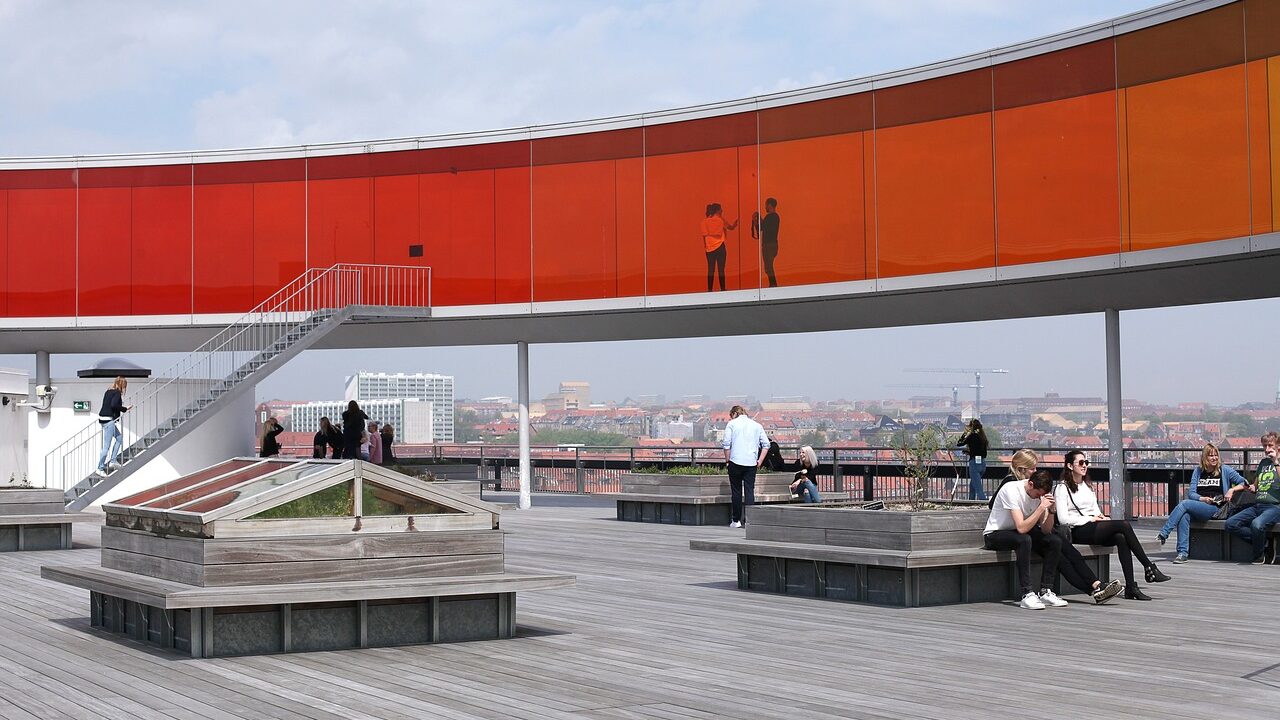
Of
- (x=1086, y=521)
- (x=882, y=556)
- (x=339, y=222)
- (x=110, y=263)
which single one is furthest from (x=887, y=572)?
(x=110, y=263)

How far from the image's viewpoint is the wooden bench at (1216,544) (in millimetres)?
16250

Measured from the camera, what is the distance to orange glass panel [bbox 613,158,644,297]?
82.4 ft

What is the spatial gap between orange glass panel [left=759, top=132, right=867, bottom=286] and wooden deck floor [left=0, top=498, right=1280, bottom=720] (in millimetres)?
10261

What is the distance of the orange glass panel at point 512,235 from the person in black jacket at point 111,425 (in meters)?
6.90

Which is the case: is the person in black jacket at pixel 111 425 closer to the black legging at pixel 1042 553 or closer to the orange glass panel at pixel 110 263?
the orange glass panel at pixel 110 263

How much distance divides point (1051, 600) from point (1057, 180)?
9.68m

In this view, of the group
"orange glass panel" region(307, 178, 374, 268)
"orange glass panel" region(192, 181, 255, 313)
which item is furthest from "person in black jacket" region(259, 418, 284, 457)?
"orange glass panel" region(307, 178, 374, 268)

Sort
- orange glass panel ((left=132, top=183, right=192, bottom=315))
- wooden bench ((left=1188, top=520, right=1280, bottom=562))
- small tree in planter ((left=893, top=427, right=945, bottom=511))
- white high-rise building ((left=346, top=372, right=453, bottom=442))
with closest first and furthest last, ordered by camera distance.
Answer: small tree in planter ((left=893, top=427, right=945, bottom=511)) → wooden bench ((left=1188, top=520, right=1280, bottom=562)) → orange glass panel ((left=132, top=183, right=192, bottom=315)) → white high-rise building ((left=346, top=372, right=453, bottom=442))

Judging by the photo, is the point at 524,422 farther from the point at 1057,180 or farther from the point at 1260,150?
the point at 1260,150

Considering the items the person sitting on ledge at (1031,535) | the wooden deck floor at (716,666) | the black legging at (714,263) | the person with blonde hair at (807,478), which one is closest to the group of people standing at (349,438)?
the black legging at (714,263)

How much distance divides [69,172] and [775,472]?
15.4 meters

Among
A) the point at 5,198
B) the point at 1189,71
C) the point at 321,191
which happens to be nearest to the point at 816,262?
the point at 1189,71

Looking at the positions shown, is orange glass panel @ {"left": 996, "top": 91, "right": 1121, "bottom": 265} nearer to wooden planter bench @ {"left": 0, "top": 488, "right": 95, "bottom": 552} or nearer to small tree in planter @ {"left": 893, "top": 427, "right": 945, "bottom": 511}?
small tree in planter @ {"left": 893, "top": 427, "right": 945, "bottom": 511}

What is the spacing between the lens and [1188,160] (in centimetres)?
1859
